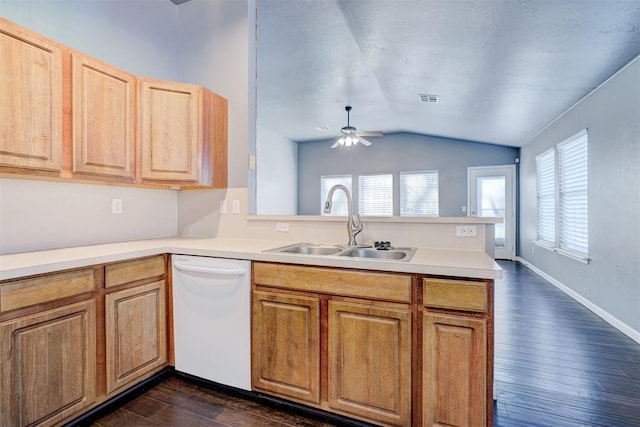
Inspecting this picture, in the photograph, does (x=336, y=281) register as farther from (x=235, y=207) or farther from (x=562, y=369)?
(x=562, y=369)

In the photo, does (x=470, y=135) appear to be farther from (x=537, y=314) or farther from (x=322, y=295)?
(x=322, y=295)

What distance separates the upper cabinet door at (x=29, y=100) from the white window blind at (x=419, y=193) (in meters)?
6.46

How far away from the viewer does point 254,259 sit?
177 centimetres

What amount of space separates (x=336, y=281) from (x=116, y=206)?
182cm

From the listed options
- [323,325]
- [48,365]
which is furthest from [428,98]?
[48,365]

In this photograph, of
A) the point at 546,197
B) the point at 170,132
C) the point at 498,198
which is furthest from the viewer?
the point at 498,198

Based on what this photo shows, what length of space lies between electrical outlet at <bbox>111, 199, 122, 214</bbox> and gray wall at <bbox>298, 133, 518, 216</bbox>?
566 centimetres

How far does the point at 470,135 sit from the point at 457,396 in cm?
594

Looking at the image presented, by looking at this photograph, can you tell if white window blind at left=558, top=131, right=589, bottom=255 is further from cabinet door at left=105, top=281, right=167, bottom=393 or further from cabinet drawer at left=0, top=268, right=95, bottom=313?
cabinet drawer at left=0, top=268, right=95, bottom=313

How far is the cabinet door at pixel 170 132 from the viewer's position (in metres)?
2.20

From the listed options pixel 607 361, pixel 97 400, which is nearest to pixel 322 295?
pixel 97 400

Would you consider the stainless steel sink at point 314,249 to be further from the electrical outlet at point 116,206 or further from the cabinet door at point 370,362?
the electrical outlet at point 116,206

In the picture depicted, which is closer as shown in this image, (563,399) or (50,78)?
(50,78)

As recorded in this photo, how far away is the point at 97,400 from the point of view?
1.66 metres
